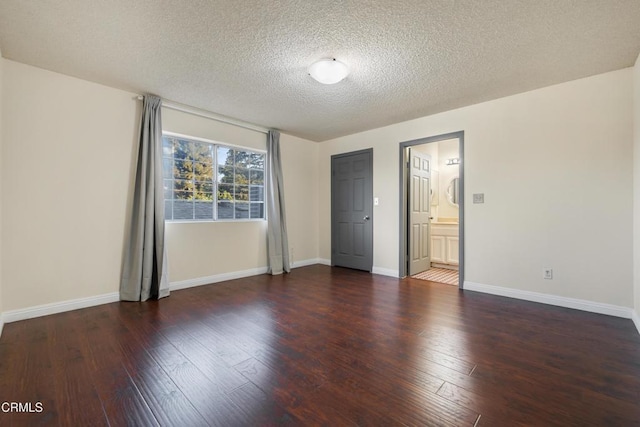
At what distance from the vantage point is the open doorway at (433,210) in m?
4.29

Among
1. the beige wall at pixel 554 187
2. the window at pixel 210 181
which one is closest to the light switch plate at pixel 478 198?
the beige wall at pixel 554 187

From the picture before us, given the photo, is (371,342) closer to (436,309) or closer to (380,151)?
(436,309)

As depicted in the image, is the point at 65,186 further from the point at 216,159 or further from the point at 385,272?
the point at 385,272

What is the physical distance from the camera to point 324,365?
75.6 inches

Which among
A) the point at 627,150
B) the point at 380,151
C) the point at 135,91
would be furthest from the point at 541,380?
the point at 135,91

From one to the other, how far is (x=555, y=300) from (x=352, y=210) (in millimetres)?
3115

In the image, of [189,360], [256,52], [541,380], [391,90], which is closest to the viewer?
[541,380]

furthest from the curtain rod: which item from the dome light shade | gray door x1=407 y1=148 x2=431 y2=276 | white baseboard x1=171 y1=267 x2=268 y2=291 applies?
gray door x1=407 y1=148 x2=431 y2=276

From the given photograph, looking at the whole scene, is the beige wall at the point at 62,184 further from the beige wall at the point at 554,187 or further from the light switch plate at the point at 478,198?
the light switch plate at the point at 478,198

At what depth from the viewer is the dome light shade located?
8.53 ft

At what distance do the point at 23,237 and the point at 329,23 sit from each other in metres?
3.53

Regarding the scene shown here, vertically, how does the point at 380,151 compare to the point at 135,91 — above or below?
below

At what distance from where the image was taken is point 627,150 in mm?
2764

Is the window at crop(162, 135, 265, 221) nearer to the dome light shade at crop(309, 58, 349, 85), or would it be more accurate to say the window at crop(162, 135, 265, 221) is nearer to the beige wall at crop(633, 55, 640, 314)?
the dome light shade at crop(309, 58, 349, 85)
